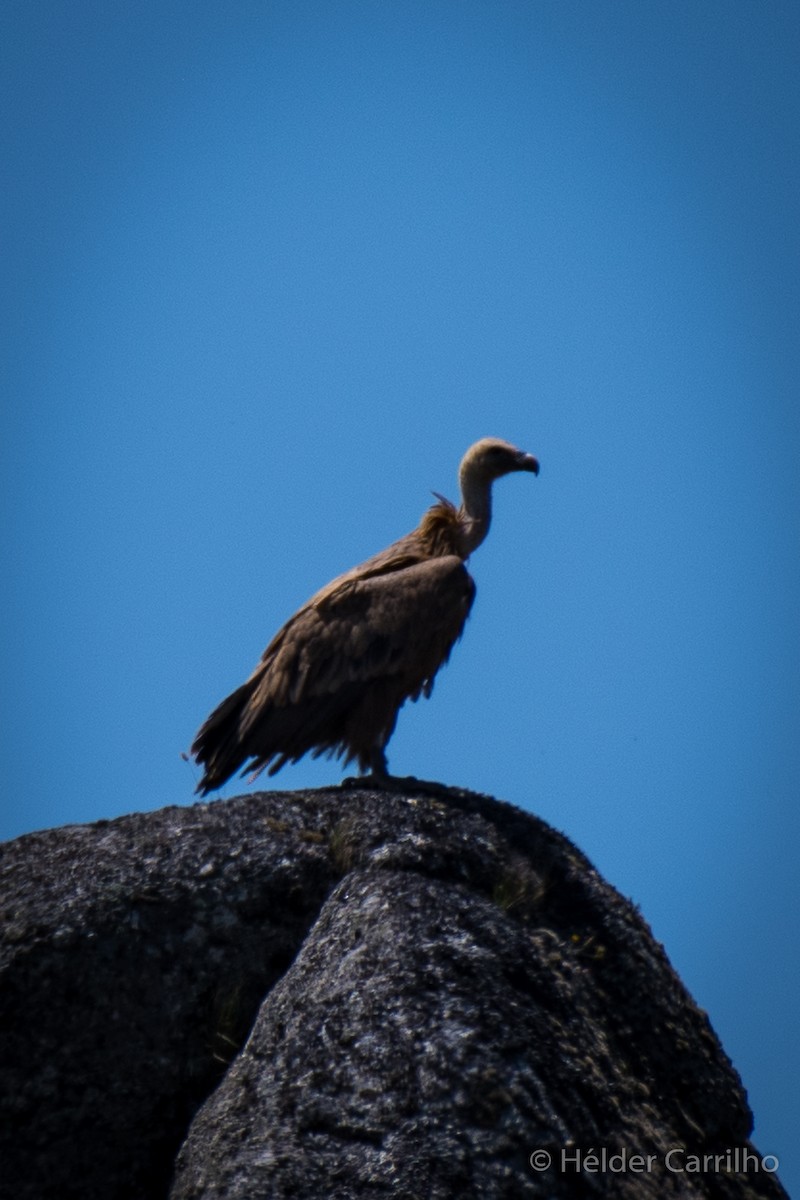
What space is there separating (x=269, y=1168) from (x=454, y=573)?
534 centimetres

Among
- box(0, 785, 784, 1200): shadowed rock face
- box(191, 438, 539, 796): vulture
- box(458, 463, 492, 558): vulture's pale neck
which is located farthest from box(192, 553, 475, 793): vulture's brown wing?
box(0, 785, 784, 1200): shadowed rock face

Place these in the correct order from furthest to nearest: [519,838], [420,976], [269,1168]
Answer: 1. [519,838]
2. [420,976]
3. [269,1168]

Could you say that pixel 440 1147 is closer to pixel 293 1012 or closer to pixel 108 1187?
pixel 293 1012

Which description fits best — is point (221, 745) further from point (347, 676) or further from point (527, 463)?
point (527, 463)

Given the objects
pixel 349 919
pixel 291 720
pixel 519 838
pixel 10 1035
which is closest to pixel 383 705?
pixel 291 720

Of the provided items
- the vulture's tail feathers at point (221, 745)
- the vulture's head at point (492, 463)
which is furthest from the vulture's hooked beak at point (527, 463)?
the vulture's tail feathers at point (221, 745)

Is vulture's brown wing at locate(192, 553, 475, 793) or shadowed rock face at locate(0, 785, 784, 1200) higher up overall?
vulture's brown wing at locate(192, 553, 475, 793)

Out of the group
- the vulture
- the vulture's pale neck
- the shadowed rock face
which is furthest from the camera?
the vulture's pale neck

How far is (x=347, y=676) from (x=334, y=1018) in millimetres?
3984

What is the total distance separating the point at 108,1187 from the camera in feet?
24.6

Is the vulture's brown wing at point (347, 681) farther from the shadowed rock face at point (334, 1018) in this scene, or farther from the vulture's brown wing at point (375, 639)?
the shadowed rock face at point (334, 1018)

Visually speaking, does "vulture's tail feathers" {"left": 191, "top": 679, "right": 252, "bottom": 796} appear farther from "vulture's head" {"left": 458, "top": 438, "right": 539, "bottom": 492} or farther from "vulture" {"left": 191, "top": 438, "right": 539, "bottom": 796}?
"vulture's head" {"left": 458, "top": 438, "right": 539, "bottom": 492}

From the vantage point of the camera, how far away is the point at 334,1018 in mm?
7297

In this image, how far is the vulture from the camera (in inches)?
432
